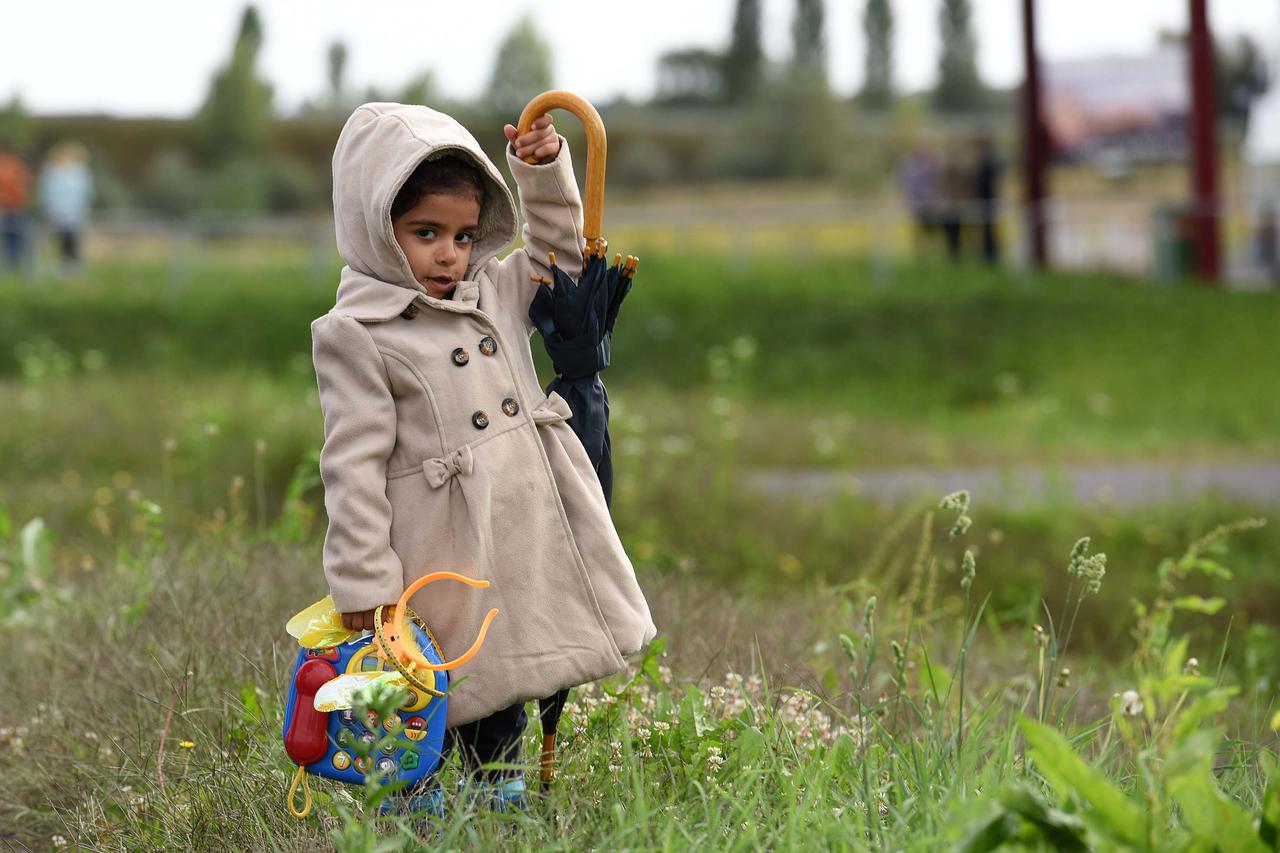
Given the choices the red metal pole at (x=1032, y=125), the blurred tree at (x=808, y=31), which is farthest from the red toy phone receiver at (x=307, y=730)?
the blurred tree at (x=808, y=31)

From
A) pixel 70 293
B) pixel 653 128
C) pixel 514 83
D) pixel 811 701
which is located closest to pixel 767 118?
pixel 653 128

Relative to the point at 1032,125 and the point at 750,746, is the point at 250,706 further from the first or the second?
the point at 1032,125

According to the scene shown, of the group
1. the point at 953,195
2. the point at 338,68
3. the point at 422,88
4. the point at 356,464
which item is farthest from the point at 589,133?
the point at 338,68

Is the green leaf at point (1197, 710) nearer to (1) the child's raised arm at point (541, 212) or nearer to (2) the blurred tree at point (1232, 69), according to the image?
(1) the child's raised arm at point (541, 212)

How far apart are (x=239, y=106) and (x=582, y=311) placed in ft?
130

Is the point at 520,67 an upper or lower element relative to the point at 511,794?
upper

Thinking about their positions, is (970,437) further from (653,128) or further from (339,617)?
(653,128)

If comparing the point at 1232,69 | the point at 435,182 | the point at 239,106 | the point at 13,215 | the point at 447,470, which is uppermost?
the point at 239,106

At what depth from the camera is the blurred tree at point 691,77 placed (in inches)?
2734

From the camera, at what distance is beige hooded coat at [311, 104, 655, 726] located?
9.64ft

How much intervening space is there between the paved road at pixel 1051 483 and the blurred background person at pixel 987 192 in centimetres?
812

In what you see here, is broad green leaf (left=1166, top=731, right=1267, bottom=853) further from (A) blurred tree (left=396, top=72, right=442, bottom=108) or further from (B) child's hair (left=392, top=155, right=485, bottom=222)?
(A) blurred tree (left=396, top=72, right=442, bottom=108)

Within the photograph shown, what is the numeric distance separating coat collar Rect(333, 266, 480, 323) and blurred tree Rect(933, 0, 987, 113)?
231 feet

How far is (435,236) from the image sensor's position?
3059mm
